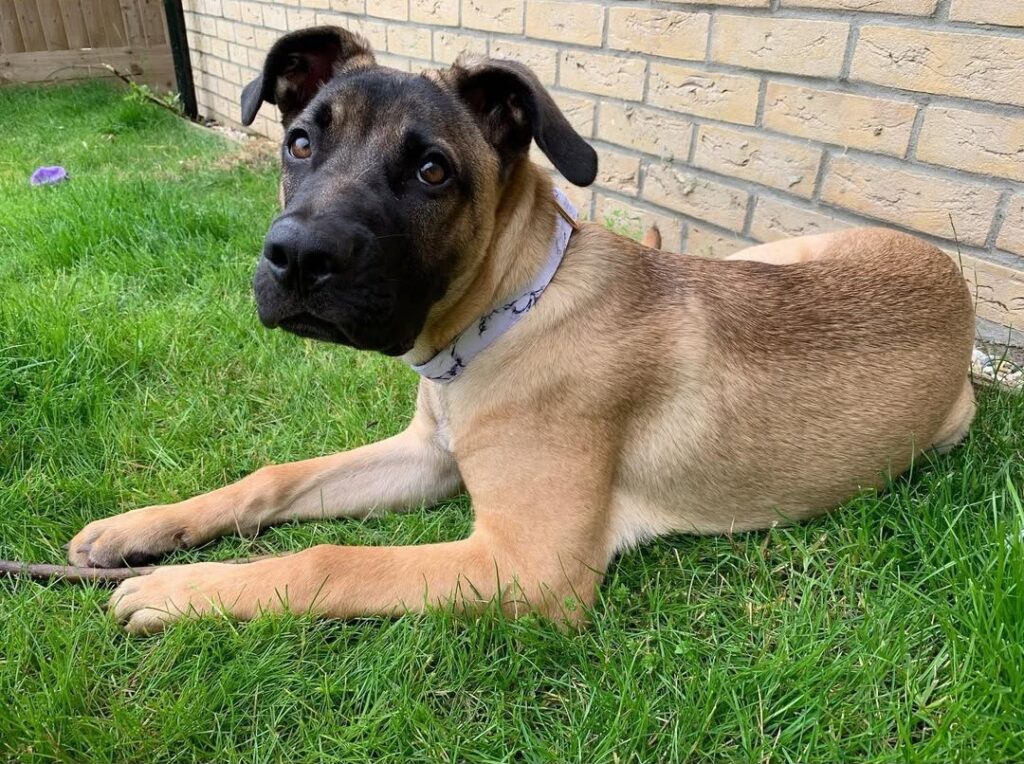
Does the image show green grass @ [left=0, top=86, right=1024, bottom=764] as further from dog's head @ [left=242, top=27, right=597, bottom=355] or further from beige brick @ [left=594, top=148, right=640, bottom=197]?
beige brick @ [left=594, top=148, right=640, bottom=197]

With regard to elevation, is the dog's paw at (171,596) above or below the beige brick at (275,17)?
below

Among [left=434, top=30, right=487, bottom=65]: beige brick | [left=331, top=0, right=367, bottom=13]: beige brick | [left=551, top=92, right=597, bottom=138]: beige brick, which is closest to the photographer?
[left=551, top=92, right=597, bottom=138]: beige brick

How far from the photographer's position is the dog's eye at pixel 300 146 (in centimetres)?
239

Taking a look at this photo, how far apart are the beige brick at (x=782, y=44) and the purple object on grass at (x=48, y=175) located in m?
5.60

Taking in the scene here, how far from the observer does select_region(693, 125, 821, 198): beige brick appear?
3.83 metres

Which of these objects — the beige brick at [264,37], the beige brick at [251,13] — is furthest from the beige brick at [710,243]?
the beige brick at [251,13]

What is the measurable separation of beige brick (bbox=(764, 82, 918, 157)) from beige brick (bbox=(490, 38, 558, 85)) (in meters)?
1.73

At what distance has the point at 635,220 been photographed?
4914mm

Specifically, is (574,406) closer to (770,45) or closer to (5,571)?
(5,571)

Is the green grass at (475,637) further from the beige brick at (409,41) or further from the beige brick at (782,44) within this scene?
the beige brick at (409,41)

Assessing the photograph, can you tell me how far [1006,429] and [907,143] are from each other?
1.38 metres

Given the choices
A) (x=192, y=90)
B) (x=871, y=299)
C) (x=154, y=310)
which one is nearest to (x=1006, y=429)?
(x=871, y=299)

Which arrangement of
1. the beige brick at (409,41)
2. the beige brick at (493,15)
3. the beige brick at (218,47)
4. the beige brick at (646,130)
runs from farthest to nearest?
1. the beige brick at (218,47)
2. the beige brick at (409,41)
3. the beige brick at (493,15)
4. the beige brick at (646,130)

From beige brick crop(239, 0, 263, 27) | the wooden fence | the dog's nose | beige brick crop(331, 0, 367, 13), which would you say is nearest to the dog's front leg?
the dog's nose
